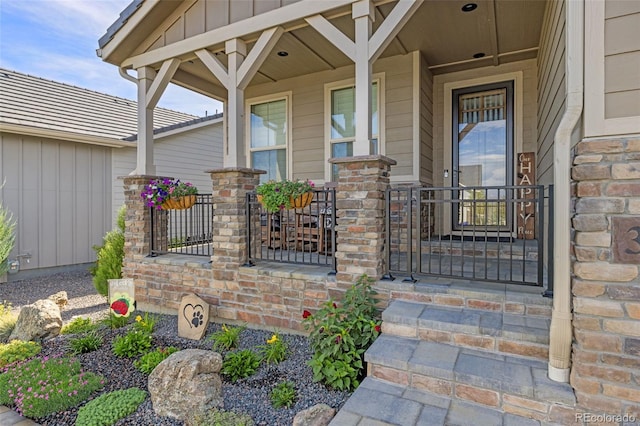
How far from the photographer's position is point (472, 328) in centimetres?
235

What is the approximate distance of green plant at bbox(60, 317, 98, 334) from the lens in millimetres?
3852

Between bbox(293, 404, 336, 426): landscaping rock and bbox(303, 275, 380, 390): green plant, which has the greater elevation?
bbox(303, 275, 380, 390): green plant

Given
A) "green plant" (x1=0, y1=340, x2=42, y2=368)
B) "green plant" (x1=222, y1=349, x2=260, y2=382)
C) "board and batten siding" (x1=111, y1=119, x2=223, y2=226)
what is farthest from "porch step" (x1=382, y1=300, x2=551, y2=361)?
"board and batten siding" (x1=111, y1=119, x2=223, y2=226)

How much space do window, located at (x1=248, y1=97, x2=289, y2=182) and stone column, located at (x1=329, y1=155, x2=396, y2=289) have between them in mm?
2836

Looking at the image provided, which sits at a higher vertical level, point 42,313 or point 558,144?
point 558,144

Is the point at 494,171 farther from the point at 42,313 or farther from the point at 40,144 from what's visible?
the point at 40,144

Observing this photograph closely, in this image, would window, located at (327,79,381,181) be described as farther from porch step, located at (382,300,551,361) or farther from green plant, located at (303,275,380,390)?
porch step, located at (382,300,551,361)

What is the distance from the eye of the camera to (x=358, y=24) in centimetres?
321

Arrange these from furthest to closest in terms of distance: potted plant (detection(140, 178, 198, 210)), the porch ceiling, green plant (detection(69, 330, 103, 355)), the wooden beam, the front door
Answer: the front door < the wooden beam < potted plant (detection(140, 178, 198, 210)) < the porch ceiling < green plant (detection(69, 330, 103, 355))

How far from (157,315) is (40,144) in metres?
4.76

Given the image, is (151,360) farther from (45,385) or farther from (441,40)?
(441,40)

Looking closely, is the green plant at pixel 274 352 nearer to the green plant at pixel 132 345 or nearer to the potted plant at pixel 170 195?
→ the green plant at pixel 132 345

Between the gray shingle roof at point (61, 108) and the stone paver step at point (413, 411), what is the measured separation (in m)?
7.35

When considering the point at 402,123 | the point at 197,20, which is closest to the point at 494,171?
the point at 402,123
